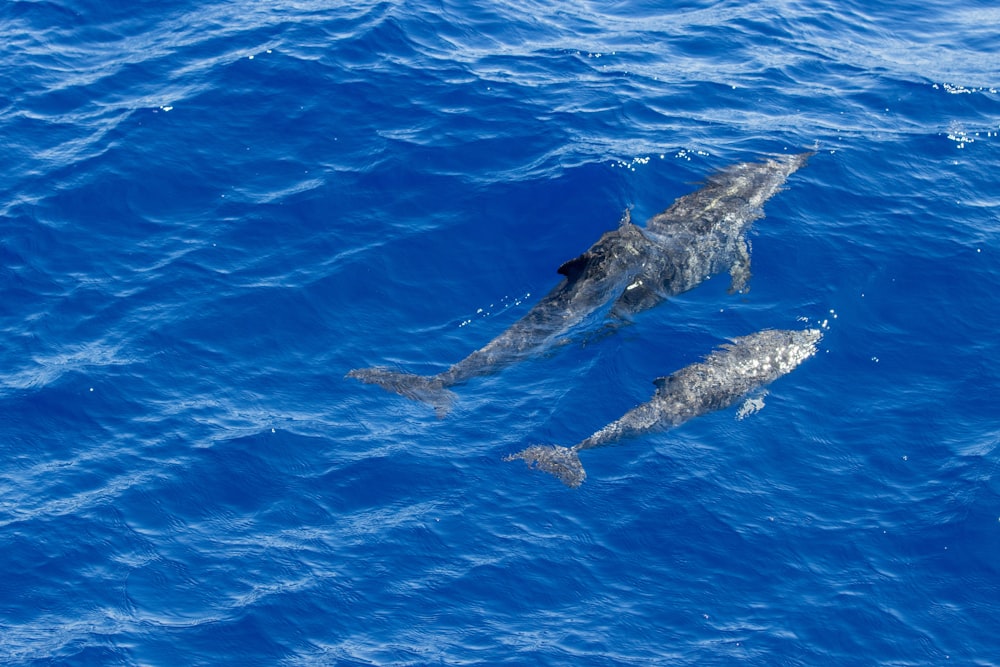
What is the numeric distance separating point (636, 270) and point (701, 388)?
382 cm

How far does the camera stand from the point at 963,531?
19.9 meters

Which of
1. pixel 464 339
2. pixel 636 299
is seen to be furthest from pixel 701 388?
pixel 464 339

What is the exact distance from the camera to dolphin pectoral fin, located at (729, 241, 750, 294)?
25.6 meters

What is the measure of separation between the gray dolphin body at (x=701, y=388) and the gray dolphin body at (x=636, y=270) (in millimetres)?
A: 2224

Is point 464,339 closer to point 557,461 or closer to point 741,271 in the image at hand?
point 557,461

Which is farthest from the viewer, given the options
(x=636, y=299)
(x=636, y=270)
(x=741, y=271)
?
(x=741, y=271)

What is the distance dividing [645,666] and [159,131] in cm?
2050

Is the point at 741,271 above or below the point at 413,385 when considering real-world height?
above

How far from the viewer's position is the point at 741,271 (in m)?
26.0

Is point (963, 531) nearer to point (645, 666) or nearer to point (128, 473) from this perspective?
point (645, 666)

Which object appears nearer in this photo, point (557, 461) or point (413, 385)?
point (557, 461)

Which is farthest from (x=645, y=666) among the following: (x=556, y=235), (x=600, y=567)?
(x=556, y=235)

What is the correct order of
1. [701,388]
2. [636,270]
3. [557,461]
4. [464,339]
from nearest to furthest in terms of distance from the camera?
1. [557,461]
2. [701,388]
3. [464,339]
4. [636,270]

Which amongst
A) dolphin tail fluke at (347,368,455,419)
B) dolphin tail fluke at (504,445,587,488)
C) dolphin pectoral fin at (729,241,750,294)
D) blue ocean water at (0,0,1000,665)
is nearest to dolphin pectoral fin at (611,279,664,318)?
blue ocean water at (0,0,1000,665)
